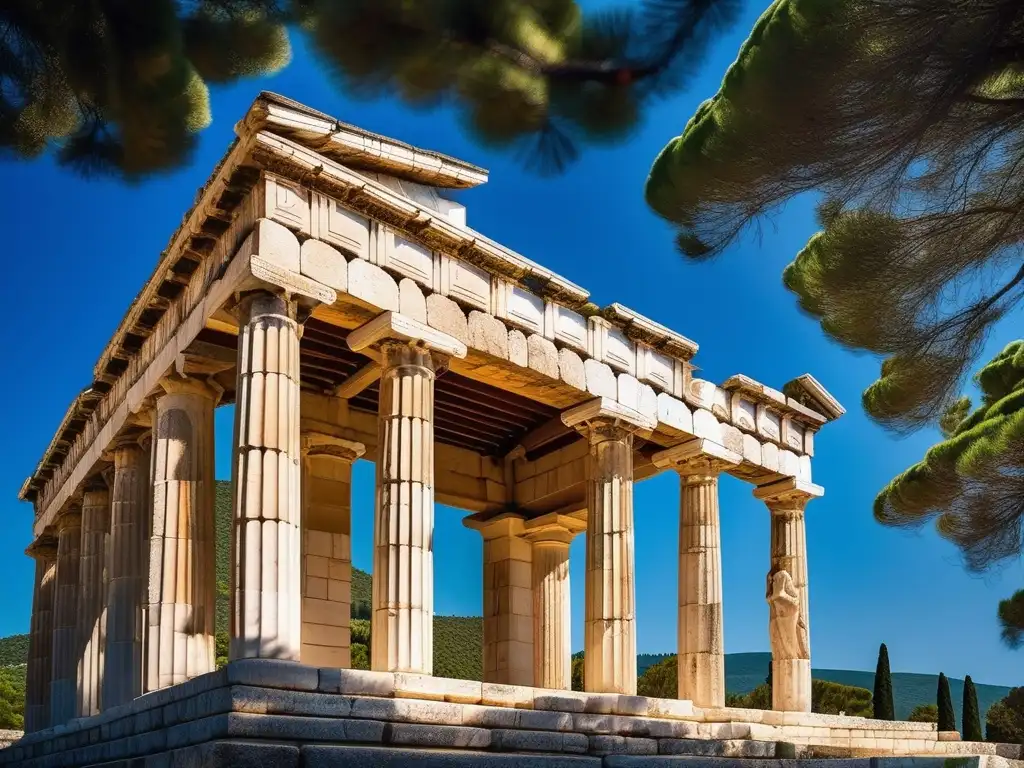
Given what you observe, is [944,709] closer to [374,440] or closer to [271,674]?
[374,440]

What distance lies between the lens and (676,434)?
23.2 metres

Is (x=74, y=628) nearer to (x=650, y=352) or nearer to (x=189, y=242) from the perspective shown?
(x=189, y=242)

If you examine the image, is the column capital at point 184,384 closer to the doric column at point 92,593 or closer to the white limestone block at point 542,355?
the doric column at point 92,593

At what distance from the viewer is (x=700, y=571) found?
23.2 metres

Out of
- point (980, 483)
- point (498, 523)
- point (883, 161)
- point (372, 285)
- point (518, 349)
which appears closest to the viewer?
point (883, 161)

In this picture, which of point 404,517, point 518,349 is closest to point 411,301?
point 518,349

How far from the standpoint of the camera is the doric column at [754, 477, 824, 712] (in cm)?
2472

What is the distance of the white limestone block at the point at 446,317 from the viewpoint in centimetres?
1891

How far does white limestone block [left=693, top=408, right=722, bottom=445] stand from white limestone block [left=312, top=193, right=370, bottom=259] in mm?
8157

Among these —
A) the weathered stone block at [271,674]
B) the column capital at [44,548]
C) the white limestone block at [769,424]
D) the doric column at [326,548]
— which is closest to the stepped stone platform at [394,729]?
the weathered stone block at [271,674]

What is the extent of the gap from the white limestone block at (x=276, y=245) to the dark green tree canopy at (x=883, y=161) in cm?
501

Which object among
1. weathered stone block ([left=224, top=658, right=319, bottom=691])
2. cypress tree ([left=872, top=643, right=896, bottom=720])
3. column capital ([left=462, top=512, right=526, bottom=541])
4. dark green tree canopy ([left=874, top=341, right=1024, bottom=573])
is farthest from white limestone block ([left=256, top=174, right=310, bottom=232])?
cypress tree ([left=872, top=643, right=896, bottom=720])

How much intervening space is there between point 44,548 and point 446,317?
49.2 feet

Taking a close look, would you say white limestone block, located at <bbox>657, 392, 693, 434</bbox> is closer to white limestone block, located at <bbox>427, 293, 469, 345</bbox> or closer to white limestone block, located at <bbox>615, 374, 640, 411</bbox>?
white limestone block, located at <bbox>615, 374, 640, 411</bbox>
